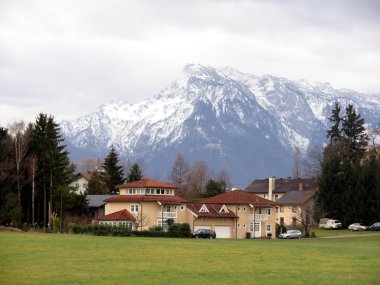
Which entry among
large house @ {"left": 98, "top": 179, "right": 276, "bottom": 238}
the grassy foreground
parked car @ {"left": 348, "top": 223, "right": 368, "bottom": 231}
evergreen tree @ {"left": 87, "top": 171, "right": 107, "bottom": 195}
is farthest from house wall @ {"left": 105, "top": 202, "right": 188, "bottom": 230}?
the grassy foreground

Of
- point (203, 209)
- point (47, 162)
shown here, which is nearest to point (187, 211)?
point (203, 209)

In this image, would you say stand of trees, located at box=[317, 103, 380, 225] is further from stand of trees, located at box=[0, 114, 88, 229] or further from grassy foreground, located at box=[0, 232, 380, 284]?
grassy foreground, located at box=[0, 232, 380, 284]

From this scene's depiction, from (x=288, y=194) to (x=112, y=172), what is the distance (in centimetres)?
3308

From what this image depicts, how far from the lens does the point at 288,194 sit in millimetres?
131000

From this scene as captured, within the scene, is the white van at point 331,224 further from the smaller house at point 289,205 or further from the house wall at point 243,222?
the smaller house at point 289,205

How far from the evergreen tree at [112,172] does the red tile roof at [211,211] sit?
34649mm

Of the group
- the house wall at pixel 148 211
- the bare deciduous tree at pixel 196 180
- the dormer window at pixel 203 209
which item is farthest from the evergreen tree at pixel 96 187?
the dormer window at pixel 203 209

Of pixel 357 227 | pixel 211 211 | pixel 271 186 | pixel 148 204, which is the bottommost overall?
pixel 357 227

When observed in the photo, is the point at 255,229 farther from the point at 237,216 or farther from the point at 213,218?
the point at 213,218

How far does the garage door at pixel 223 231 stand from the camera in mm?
95400

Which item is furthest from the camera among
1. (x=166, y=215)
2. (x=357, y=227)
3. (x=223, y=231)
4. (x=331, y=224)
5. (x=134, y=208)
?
(x=331, y=224)

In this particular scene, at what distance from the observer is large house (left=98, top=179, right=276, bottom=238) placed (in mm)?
92375

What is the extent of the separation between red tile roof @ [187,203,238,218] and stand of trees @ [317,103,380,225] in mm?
18514

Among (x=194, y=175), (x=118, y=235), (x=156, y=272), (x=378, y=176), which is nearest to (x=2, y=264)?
(x=156, y=272)
